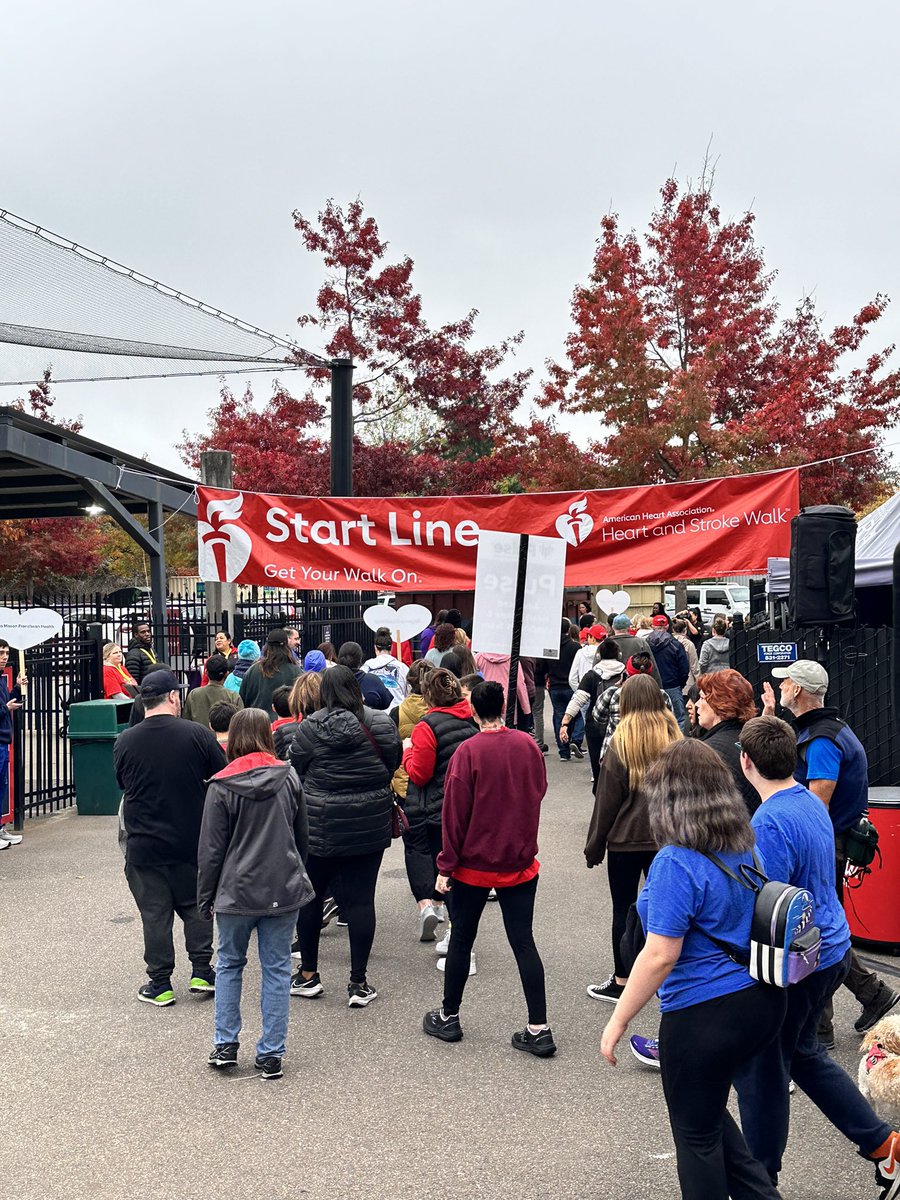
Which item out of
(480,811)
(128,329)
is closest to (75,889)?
(480,811)

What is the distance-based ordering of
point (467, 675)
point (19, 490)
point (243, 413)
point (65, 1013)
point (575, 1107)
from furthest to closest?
1. point (243, 413)
2. point (19, 490)
3. point (467, 675)
4. point (65, 1013)
5. point (575, 1107)

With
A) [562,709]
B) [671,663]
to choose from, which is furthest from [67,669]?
[671,663]

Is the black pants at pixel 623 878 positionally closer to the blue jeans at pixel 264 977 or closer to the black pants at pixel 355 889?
the black pants at pixel 355 889

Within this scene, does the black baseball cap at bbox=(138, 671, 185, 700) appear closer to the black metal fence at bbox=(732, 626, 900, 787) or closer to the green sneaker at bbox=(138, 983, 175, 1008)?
the green sneaker at bbox=(138, 983, 175, 1008)

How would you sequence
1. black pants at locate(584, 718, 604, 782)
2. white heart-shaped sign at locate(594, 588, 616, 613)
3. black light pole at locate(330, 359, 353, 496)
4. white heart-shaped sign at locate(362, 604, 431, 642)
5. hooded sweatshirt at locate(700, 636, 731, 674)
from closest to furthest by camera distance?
black pants at locate(584, 718, 604, 782), white heart-shaped sign at locate(362, 604, 431, 642), black light pole at locate(330, 359, 353, 496), hooded sweatshirt at locate(700, 636, 731, 674), white heart-shaped sign at locate(594, 588, 616, 613)

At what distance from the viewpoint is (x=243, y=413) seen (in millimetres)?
26656

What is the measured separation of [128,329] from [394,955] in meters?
8.88

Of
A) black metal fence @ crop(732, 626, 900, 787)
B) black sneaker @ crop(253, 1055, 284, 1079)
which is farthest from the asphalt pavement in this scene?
black metal fence @ crop(732, 626, 900, 787)

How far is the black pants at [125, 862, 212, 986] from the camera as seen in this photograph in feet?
19.8

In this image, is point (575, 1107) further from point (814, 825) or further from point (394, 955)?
point (394, 955)

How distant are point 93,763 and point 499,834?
7.23 metres

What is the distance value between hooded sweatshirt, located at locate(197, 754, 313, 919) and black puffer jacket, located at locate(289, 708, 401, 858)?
2.12 feet

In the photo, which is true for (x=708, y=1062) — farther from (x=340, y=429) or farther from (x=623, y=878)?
(x=340, y=429)

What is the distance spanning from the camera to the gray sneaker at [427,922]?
694cm
